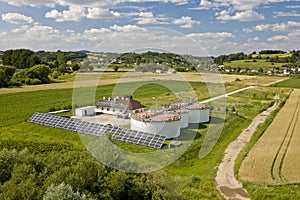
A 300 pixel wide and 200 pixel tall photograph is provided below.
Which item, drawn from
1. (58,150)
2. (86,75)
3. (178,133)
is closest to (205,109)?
(178,133)

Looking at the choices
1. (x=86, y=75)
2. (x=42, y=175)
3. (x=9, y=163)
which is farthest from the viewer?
(x=86, y=75)

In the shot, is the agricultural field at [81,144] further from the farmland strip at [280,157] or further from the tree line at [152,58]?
the tree line at [152,58]

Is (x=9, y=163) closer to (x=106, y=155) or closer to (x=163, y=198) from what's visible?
(x=106, y=155)

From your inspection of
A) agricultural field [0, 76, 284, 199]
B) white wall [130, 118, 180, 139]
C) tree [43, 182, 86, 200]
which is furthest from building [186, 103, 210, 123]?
tree [43, 182, 86, 200]

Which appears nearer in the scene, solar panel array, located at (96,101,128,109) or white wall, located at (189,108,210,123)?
white wall, located at (189,108,210,123)

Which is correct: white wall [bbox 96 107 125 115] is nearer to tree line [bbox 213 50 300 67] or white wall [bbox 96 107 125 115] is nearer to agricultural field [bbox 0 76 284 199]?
agricultural field [bbox 0 76 284 199]
